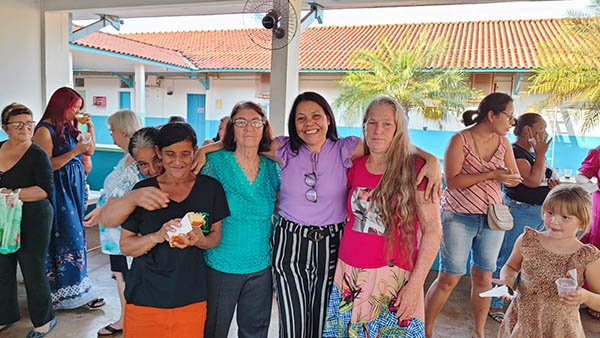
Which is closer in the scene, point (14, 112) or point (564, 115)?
point (14, 112)

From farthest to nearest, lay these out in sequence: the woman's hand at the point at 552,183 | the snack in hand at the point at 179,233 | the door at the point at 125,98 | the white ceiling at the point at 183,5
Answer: the door at the point at 125,98
the white ceiling at the point at 183,5
the woman's hand at the point at 552,183
the snack in hand at the point at 179,233

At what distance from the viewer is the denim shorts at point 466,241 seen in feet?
8.93

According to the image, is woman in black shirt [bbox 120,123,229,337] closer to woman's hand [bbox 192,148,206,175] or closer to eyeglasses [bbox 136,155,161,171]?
woman's hand [bbox 192,148,206,175]

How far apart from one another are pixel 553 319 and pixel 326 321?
1.01 meters

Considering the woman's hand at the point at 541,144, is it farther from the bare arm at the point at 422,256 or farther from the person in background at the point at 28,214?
the person in background at the point at 28,214

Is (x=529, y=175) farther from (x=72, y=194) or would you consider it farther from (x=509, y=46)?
(x=509, y=46)

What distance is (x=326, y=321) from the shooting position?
198 centimetres

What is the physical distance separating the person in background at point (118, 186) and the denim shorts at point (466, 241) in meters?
1.95

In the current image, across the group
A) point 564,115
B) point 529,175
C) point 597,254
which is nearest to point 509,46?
point 564,115

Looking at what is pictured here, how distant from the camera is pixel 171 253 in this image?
5.97 feet

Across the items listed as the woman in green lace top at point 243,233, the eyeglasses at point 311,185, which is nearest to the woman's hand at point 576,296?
the eyeglasses at point 311,185

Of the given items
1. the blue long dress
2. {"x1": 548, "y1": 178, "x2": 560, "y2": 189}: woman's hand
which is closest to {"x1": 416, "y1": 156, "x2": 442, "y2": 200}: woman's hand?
{"x1": 548, "y1": 178, "x2": 560, "y2": 189}: woman's hand

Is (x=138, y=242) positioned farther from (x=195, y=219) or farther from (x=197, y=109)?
(x=197, y=109)

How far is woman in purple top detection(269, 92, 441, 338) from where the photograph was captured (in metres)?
2.00
